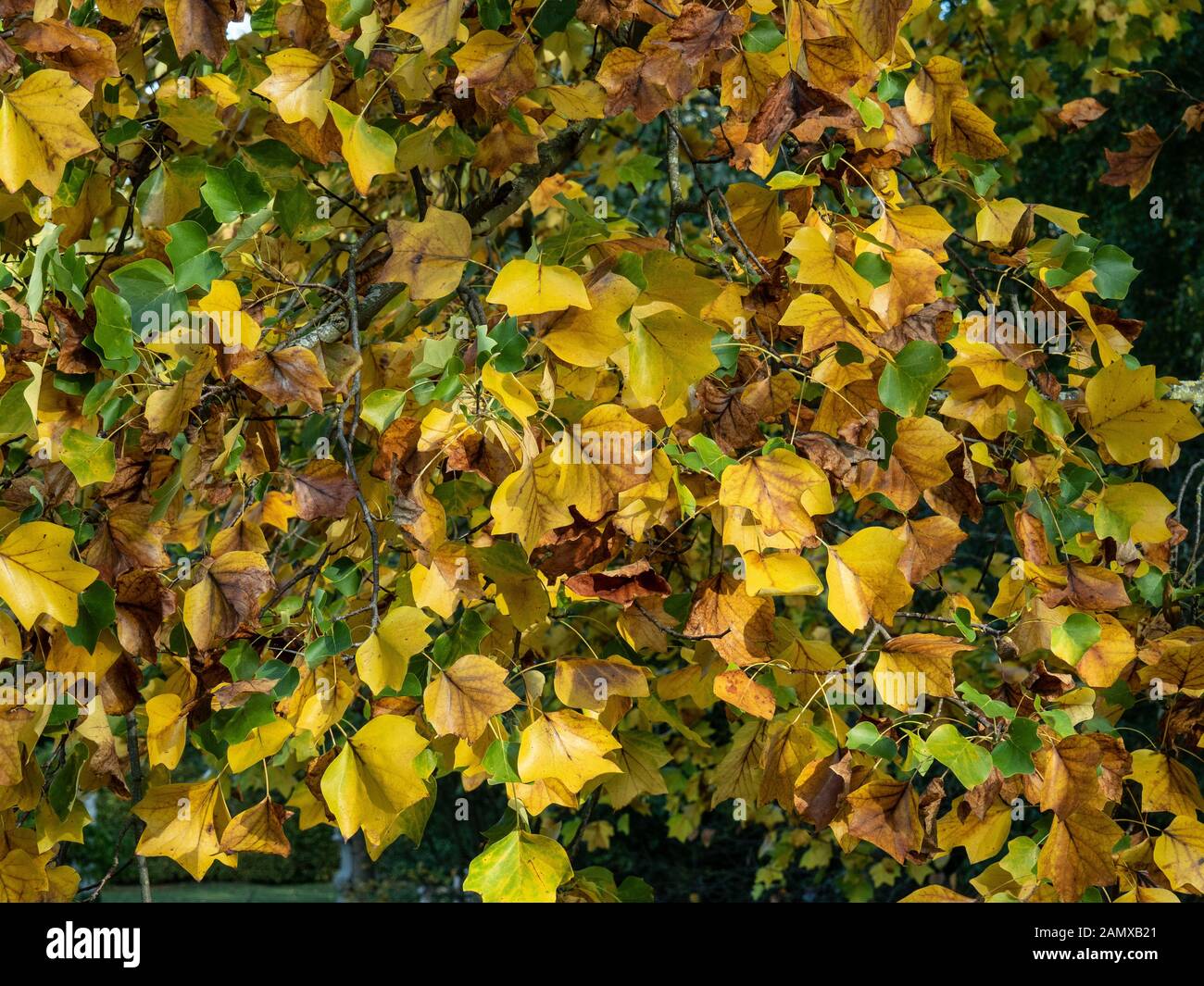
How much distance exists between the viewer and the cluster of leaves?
1310mm

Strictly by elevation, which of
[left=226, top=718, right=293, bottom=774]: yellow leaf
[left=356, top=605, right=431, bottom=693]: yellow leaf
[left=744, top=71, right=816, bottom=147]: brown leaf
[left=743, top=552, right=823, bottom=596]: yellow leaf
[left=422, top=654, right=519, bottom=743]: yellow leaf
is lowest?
[left=226, top=718, right=293, bottom=774]: yellow leaf

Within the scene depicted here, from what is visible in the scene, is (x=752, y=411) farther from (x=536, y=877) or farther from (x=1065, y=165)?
(x=1065, y=165)

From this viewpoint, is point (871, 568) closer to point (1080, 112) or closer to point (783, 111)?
point (783, 111)

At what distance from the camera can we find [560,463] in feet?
3.94

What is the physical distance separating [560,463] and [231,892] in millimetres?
9824

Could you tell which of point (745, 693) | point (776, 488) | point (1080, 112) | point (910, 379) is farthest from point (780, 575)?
point (1080, 112)

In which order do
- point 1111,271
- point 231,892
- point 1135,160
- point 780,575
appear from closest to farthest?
point 780,575 < point 1111,271 < point 1135,160 < point 231,892

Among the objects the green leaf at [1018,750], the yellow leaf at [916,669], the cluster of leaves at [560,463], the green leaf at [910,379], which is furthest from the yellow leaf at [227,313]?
the green leaf at [1018,750]

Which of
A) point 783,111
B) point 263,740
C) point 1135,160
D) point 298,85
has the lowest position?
point 263,740

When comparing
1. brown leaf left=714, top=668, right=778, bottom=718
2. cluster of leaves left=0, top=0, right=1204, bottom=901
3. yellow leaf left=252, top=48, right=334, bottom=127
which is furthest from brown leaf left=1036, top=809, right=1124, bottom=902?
yellow leaf left=252, top=48, right=334, bottom=127

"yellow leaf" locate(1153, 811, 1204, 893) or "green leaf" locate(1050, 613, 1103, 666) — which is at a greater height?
"green leaf" locate(1050, 613, 1103, 666)

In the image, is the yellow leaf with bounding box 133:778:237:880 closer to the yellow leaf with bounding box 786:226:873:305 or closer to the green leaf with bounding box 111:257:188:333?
the green leaf with bounding box 111:257:188:333

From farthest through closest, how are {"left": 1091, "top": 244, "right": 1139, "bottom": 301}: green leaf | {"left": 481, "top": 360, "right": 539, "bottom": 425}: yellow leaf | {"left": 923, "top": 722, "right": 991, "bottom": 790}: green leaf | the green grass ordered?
the green grass → {"left": 1091, "top": 244, "right": 1139, "bottom": 301}: green leaf → {"left": 923, "top": 722, "right": 991, "bottom": 790}: green leaf → {"left": 481, "top": 360, "right": 539, "bottom": 425}: yellow leaf

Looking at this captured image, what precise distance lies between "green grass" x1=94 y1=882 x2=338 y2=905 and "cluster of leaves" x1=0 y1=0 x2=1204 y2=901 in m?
7.88
